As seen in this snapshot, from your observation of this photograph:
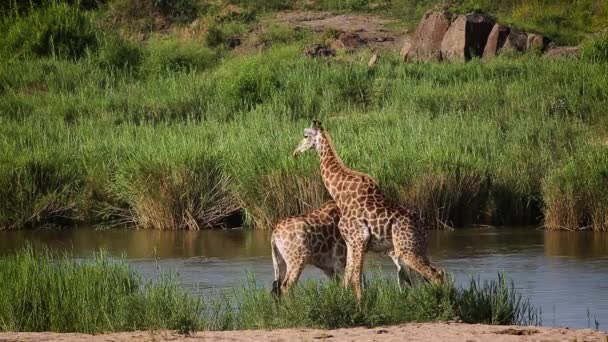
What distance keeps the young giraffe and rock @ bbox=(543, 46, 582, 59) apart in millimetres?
16958

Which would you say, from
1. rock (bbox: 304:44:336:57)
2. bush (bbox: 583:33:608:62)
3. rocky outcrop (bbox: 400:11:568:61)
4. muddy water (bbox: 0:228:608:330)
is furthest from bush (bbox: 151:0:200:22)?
muddy water (bbox: 0:228:608:330)

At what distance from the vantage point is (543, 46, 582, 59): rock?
2855 centimetres

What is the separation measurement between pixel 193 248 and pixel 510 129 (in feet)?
20.7

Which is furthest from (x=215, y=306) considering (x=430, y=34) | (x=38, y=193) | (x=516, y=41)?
(x=430, y=34)

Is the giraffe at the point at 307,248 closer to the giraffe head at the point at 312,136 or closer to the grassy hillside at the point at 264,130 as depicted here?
the giraffe head at the point at 312,136

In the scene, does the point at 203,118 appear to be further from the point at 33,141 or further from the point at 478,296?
the point at 478,296

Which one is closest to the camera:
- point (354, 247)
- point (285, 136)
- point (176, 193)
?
point (354, 247)

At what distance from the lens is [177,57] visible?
1157 inches

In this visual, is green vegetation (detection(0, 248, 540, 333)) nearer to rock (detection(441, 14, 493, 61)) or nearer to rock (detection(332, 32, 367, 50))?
rock (detection(441, 14, 493, 61))

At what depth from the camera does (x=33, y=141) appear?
71.0ft

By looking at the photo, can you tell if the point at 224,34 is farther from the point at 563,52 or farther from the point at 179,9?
the point at 563,52

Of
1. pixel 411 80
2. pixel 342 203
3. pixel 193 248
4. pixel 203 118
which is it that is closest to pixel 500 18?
pixel 411 80

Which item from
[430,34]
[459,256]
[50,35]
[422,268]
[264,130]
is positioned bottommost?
[459,256]

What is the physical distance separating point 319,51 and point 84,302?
1956 cm
